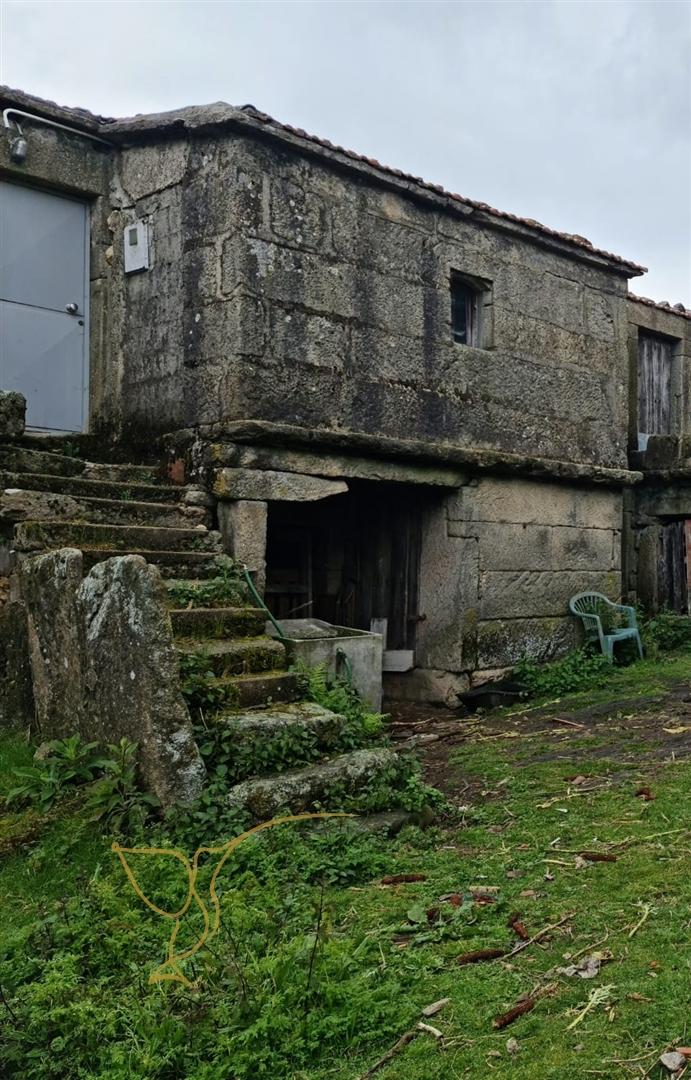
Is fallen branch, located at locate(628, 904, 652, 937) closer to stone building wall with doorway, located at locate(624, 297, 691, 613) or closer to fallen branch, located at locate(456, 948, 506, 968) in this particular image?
fallen branch, located at locate(456, 948, 506, 968)

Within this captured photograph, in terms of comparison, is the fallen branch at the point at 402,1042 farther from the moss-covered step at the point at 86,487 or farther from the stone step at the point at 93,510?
the moss-covered step at the point at 86,487

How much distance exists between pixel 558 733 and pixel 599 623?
9.95 ft

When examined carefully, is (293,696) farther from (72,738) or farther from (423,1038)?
(423,1038)

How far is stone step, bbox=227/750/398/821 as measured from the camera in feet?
13.8

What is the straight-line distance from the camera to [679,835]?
3680mm

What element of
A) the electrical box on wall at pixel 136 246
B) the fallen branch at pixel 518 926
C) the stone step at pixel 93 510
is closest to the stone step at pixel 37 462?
the stone step at pixel 93 510

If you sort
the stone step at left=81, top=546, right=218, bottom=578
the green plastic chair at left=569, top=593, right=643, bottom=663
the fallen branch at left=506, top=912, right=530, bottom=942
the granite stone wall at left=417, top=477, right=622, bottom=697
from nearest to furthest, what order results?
the fallen branch at left=506, top=912, right=530, bottom=942 → the stone step at left=81, top=546, right=218, bottom=578 → the granite stone wall at left=417, top=477, right=622, bottom=697 → the green plastic chair at left=569, top=593, right=643, bottom=663

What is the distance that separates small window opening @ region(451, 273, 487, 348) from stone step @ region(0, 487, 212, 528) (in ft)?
11.2

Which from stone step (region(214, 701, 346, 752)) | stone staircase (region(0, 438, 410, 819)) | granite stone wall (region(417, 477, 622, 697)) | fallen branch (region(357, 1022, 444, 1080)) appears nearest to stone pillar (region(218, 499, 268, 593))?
stone staircase (region(0, 438, 410, 819))

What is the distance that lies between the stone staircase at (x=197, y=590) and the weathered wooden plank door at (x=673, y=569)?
20.3 feet

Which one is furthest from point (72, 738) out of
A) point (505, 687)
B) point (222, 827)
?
point (505, 687)

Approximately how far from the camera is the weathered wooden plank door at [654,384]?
11.7m

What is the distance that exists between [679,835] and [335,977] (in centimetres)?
160

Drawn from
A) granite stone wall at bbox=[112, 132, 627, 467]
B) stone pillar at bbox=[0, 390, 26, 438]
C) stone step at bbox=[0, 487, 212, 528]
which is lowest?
stone step at bbox=[0, 487, 212, 528]
